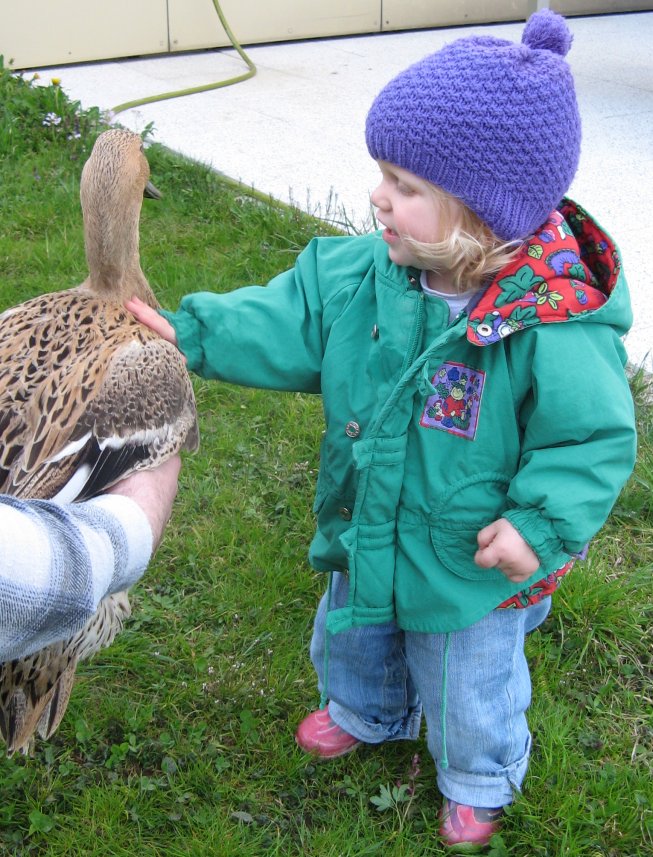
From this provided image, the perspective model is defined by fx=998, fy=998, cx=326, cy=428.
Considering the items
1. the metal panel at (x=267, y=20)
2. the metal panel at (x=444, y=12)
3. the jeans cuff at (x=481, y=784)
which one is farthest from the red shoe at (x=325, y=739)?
the metal panel at (x=444, y=12)

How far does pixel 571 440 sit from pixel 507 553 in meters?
0.28

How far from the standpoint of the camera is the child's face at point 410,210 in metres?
2.13

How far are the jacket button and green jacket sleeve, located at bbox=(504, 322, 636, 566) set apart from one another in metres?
0.41

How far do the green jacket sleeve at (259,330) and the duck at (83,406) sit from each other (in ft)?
0.66

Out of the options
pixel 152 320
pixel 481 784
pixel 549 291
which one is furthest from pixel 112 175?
pixel 481 784

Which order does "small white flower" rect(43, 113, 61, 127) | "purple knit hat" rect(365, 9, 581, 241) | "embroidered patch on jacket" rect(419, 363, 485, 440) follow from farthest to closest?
1. "small white flower" rect(43, 113, 61, 127)
2. "embroidered patch on jacket" rect(419, 363, 485, 440)
3. "purple knit hat" rect(365, 9, 581, 241)

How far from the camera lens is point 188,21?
9.01 m

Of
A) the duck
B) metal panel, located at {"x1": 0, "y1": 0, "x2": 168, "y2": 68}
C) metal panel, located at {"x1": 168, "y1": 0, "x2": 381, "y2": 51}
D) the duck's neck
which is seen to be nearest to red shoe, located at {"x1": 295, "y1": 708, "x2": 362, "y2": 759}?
the duck

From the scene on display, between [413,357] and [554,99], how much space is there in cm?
62

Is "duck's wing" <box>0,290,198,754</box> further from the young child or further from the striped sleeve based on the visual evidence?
the striped sleeve

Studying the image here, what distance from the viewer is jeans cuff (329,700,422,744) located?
9.37 feet

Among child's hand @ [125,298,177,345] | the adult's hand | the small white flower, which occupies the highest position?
child's hand @ [125,298,177,345]

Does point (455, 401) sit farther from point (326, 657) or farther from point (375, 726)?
point (375, 726)

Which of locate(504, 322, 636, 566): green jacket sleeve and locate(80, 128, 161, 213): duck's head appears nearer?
locate(504, 322, 636, 566): green jacket sleeve
